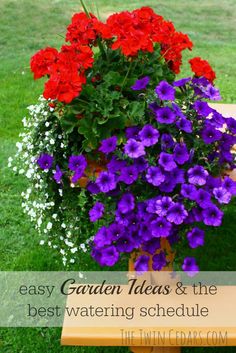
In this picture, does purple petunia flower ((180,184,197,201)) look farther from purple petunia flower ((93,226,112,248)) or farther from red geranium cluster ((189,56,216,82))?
red geranium cluster ((189,56,216,82))

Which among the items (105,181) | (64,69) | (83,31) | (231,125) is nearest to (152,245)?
(105,181)

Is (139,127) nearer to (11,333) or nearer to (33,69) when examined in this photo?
(33,69)

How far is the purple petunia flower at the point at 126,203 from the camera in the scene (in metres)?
2.02

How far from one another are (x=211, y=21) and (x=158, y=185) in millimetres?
9202

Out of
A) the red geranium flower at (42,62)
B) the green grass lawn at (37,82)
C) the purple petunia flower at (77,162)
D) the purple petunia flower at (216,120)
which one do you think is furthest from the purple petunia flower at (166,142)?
the green grass lawn at (37,82)

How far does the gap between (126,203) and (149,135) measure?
0.26m

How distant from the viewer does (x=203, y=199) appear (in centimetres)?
200

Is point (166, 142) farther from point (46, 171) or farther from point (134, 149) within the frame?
point (46, 171)

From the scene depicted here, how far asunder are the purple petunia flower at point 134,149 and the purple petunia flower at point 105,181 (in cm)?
11

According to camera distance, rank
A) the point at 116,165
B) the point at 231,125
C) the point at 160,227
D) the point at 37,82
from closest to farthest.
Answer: the point at 160,227 → the point at 116,165 → the point at 231,125 → the point at 37,82

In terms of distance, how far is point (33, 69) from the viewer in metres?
2.30

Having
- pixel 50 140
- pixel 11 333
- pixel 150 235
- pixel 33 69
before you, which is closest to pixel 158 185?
pixel 150 235

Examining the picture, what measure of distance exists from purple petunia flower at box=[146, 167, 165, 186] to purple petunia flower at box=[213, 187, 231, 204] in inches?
7.7

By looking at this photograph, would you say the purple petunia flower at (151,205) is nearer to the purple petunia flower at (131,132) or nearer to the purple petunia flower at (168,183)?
the purple petunia flower at (168,183)
